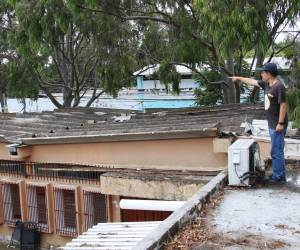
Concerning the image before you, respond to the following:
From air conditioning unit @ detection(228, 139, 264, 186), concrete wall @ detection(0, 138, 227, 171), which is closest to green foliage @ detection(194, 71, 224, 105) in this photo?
concrete wall @ detection(0, 138, 227, 171)

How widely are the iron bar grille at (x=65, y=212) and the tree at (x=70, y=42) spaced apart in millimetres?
4704

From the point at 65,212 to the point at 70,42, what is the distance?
859cm

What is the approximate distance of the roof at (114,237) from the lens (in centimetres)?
543

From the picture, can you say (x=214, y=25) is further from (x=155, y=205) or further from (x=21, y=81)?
(x=21, y=81)

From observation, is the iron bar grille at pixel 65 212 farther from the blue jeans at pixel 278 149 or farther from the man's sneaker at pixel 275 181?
the blue jeans at pixel 278 149

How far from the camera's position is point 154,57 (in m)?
16.2

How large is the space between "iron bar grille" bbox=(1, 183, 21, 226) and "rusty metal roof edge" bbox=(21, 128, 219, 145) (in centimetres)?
247

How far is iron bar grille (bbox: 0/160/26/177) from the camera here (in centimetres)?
1222

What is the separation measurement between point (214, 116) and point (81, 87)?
987 centimetres

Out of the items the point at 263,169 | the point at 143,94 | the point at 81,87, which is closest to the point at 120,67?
the point at 81,87

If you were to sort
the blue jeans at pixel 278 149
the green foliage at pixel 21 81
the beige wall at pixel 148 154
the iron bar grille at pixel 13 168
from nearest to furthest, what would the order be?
the blue jeans at pixel 278 149 → the beige wall at pixel 148 154 → the iron bar grille at pixel 13 168 → the green foliage at pixel 21 81

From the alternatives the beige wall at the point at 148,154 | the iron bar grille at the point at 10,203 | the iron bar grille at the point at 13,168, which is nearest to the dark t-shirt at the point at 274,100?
the beige wall at the point at 148,154

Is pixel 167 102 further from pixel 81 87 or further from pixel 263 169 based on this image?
pixel 263 169

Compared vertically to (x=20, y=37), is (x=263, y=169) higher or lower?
lower
